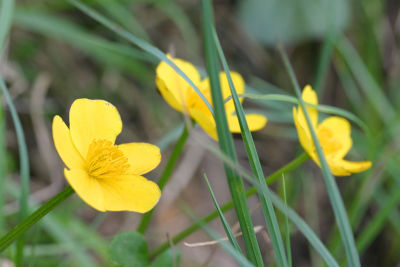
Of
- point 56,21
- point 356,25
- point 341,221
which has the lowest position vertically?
point 341,221

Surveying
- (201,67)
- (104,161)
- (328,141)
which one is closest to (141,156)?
(104,161)

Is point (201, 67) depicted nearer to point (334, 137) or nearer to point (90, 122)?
point (334, 137)

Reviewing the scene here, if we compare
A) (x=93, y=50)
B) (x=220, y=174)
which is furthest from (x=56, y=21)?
(x=220, y=174)

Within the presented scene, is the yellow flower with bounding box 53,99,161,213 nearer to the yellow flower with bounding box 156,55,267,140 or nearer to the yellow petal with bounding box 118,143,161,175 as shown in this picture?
the yellow petal with bounding box 118,143,161,175

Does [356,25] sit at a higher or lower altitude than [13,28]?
higher

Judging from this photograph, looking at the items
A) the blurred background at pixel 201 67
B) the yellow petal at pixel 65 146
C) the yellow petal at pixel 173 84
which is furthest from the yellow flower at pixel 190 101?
the blurred background at pixel 201 67

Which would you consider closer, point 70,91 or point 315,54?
point 70,91

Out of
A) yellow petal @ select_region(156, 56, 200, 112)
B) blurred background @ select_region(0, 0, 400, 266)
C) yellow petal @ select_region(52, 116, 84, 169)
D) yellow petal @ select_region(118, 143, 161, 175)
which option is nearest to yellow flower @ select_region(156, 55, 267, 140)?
yellow petal @ select_region(156, 56, 200, 112)

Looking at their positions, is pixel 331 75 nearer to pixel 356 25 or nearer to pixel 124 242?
pixel 356 25
